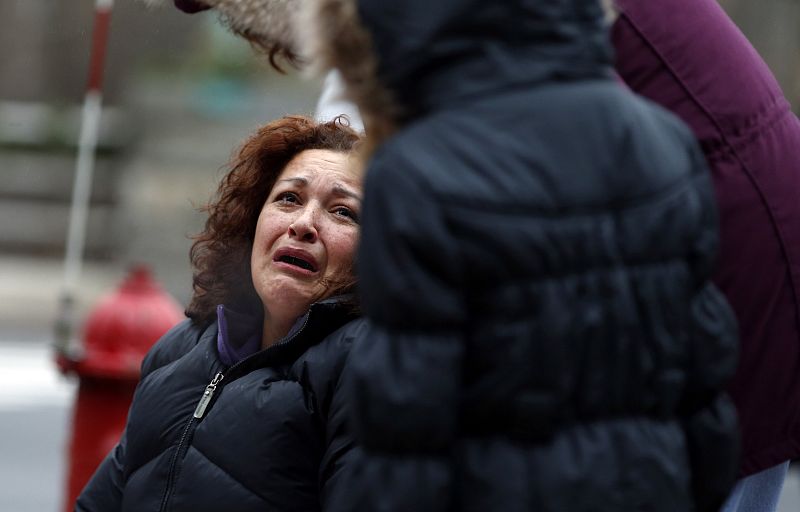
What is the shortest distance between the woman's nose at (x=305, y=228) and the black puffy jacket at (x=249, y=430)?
0.20m

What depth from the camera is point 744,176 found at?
2.44 metres

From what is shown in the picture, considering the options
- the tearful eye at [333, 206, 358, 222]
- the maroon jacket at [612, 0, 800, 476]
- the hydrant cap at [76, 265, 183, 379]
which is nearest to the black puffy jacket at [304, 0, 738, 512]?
the maroon jacket at [612, 0, 800, 476]

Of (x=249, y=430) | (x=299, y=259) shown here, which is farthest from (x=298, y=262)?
(x=249, y=430)

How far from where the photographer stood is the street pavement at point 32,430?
331 inches

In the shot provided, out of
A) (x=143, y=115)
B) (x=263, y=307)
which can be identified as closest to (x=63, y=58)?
(x=143, y=115)

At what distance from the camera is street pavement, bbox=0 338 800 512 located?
8.41m

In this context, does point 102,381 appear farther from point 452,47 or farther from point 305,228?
point 452,47

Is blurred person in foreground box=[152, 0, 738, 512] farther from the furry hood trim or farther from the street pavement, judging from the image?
the street pavement

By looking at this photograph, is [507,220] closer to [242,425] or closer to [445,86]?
[445,86]

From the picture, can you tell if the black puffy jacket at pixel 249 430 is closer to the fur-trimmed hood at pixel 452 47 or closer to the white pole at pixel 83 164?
the fur-trimmed hood at pixel 452 47

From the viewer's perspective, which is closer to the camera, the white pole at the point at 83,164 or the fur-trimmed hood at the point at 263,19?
the fur-trimmed hood at the point at 263,19

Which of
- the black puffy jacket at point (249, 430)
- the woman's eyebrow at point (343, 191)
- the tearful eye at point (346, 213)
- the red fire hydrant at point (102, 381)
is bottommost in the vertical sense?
the red fire hydrant at point (102, 381)

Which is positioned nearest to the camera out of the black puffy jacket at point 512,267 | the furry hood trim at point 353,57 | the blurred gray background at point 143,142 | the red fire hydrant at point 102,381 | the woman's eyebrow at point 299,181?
the black puffy jacket at point 512,267

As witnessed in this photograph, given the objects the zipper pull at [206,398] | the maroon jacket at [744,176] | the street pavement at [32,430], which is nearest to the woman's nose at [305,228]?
the zipper pull at [206,398]
